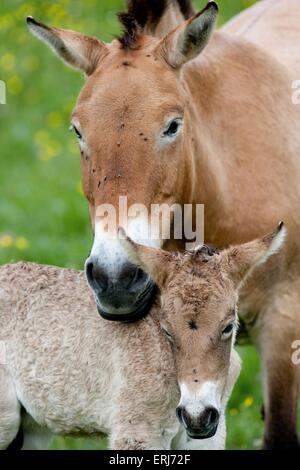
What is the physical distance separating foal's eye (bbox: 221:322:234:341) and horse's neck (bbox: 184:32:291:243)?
147cm

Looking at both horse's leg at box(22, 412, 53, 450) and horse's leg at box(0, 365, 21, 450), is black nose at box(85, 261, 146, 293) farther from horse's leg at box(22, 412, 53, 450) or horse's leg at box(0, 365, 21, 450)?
horse's leg at box(22, 412, 53, 450)

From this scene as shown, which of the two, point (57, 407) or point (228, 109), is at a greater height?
point (228, 109)

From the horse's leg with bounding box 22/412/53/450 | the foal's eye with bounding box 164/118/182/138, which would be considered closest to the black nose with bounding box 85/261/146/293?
the foal's eye with bounding box 164/118/182/138

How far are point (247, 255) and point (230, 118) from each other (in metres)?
1.70

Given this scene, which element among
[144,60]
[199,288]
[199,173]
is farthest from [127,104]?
[199,288]

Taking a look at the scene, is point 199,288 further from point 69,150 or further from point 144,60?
point 69,150

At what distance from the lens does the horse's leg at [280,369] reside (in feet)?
21.2

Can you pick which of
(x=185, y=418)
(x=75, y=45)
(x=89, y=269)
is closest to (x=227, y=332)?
(x=185, y=418)

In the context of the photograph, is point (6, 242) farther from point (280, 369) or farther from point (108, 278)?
point (108, 278)

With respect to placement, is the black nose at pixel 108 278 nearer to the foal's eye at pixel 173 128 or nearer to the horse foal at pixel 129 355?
the horse foal at pixel 129 355

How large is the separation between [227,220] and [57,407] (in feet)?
5.11

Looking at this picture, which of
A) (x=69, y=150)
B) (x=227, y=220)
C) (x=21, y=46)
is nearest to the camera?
(x=227, y=220)

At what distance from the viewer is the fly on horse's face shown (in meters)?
5.32

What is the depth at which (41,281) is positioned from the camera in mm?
5789
